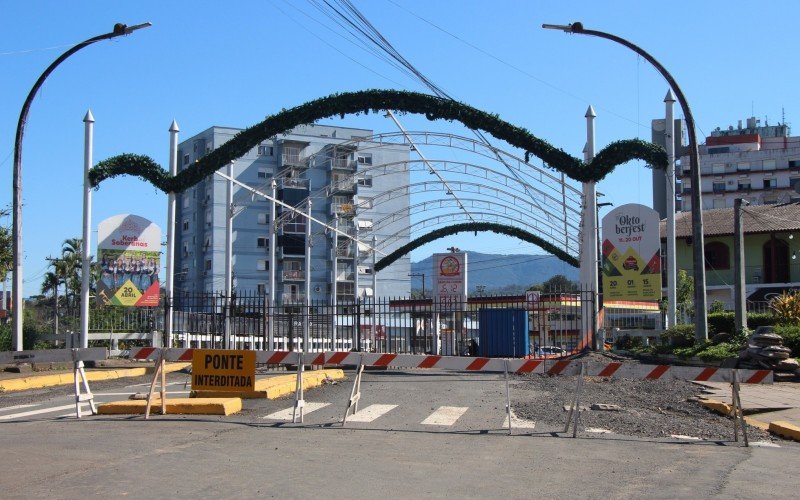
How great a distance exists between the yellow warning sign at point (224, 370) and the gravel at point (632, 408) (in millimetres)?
4504

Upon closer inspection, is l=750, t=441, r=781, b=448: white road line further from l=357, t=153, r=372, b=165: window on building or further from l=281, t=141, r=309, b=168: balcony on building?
l=357, t=153, r=372, b=165: window on building

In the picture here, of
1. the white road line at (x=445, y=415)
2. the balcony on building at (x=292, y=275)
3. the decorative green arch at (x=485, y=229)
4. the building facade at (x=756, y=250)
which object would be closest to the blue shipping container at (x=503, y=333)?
the white road line at (x=445, y=415)

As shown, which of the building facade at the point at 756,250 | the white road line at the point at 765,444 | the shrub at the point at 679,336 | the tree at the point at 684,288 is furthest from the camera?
the building facade at the point at 756,250

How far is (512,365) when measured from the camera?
13.7 metres

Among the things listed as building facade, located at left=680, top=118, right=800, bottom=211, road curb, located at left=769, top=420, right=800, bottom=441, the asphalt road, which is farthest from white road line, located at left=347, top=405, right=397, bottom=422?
building facade, located at left=680, top=118, right=800, bottom=211

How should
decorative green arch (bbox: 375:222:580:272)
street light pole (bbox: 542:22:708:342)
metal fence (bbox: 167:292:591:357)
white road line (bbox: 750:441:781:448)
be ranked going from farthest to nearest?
decorative green arch (bbox: 375:222:580:272) → metal fence (bbox: 167:292:591:357) → street light pole (bbox: 542:22:708:342) → white road line (bbox: 750:441:781:448)

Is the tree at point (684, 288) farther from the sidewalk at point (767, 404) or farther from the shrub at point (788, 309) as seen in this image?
the sidewalk at point (767, 404)

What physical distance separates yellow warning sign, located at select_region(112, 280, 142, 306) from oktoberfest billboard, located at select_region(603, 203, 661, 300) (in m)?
13.2

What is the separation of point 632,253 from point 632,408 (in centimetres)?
850

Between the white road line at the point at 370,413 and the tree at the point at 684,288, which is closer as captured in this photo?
the white road line at the point at 370,413

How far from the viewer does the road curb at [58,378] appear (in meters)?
19.4

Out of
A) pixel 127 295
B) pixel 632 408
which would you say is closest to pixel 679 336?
pixel 632 408

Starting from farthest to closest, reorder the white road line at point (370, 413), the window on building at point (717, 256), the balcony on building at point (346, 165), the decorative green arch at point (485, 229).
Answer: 1. the balcony on building at point (346, 165)
2. the window on building at point (717, 256)
3. the decorative green arch at point (485, 229)
4. the white road line at point (370, 413)

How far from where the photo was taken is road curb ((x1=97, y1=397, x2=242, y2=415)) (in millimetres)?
14070
